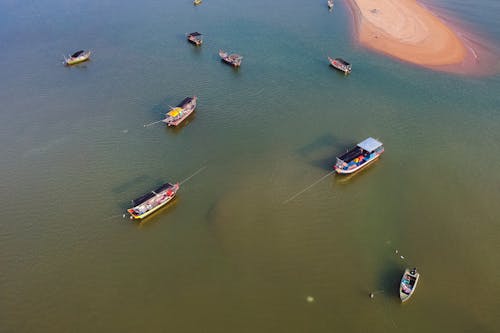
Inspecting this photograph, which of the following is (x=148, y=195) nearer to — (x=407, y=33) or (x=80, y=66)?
(x=80, y=66)

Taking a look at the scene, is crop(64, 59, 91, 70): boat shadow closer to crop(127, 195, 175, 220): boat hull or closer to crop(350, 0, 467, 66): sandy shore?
crop(127, 195, 175, 220): boat hull

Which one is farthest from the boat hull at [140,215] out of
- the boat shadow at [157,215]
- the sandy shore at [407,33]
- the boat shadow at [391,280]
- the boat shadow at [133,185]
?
the sandy shore at [407,33]

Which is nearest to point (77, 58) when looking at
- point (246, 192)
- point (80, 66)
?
point (80, 66)

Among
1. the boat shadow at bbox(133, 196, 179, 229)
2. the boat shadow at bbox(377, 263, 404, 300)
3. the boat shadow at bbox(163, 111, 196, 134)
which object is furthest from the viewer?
the boat shadow at bbox(163, 111, 196, 134)

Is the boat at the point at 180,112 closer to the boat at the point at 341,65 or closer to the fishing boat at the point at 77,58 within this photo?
the boat at the point at 341,65

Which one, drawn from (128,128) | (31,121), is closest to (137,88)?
(128,128)

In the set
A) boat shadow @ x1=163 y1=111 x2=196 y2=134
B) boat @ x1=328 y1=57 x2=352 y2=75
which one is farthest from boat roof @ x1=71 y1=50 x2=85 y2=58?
boat @ x1=328 y1=57 x2=352 y2=75
